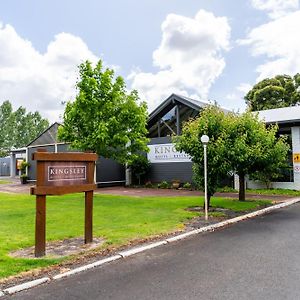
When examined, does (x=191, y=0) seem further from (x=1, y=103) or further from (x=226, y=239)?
(x=1, y=103)

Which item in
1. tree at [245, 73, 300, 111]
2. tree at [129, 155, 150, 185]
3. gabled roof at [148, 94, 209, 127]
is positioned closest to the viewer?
gabled roof at [148, 94, 209, 127]

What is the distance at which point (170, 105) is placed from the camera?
23109mm

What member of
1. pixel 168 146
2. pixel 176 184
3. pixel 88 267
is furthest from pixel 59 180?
pixel 168 146

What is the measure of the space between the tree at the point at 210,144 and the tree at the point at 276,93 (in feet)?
84.3

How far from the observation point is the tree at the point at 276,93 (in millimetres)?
36062

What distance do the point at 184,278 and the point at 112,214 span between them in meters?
5.98

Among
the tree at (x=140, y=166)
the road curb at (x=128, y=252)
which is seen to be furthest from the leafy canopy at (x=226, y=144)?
the tree at (x=140, y=166)

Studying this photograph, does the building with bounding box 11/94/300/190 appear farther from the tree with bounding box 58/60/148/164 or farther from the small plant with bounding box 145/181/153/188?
the tree with bounding box 58/60/148/164

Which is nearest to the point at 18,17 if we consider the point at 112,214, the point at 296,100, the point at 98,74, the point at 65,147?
the point at 98,74

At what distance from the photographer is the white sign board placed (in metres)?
22.7

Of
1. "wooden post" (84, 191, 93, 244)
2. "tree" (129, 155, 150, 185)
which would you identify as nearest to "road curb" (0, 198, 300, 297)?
"wooden post" (84, 191, 93, 244)

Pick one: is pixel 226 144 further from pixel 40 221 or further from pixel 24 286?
pixel 24 286

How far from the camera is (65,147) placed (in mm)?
26656

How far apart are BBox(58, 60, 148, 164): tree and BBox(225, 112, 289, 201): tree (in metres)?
6.04
